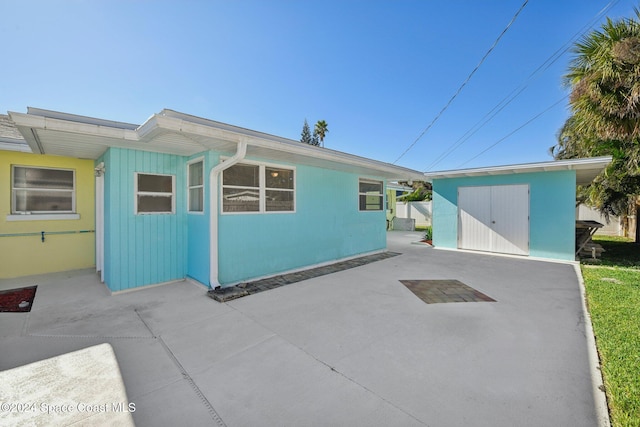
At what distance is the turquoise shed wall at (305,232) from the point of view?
5211 millimetres

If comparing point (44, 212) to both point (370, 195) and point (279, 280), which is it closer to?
point (279, 280)

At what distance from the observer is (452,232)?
31.6ft

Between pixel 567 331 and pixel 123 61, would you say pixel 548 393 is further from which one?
pixel 123 61

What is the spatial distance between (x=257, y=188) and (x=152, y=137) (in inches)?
82.9

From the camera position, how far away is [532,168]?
300 inches

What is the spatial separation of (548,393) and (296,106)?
14011 millimetres

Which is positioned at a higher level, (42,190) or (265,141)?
(265,141)

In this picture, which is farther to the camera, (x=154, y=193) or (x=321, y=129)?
(x=321, y=129)

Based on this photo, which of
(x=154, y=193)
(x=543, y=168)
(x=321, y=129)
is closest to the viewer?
(x=154, y=193)


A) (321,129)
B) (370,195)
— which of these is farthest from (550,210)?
(321,129)

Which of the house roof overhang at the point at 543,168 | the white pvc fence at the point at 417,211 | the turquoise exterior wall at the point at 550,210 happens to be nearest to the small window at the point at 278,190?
the house roof overhang at the point at 543,168

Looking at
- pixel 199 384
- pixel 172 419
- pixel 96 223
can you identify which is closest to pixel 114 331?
pixel 199 384

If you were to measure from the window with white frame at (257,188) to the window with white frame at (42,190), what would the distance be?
13.3 feet

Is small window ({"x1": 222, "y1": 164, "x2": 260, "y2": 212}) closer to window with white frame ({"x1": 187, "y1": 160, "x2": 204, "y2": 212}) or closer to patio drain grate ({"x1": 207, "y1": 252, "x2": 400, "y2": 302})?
window with white frame ({"x1": 187, "y1": 160, "x2": 204, "y2": 212})
